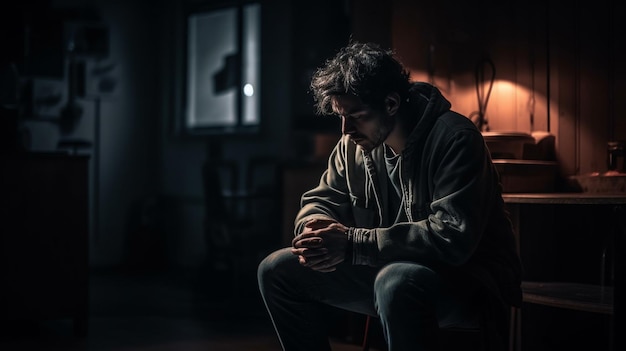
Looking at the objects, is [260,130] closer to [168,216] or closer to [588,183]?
[168,216]

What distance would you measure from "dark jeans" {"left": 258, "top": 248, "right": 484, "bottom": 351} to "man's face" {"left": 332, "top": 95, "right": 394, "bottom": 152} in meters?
0.35

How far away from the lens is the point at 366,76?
2.19 meters

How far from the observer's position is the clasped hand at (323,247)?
2.12 metres

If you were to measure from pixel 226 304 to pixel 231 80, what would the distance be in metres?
2.68

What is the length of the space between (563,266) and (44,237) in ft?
7.84

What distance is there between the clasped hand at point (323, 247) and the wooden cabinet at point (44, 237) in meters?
2.08

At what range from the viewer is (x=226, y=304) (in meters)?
5.18

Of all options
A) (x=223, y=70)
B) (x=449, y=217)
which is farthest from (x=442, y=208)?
(x=223, y=70)

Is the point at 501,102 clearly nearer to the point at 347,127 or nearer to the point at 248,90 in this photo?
the point at 347,127

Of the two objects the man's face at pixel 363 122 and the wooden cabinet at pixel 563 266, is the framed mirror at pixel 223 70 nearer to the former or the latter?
the wooden cabinet at pixel 563 266

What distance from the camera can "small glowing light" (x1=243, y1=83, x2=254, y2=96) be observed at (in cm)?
707

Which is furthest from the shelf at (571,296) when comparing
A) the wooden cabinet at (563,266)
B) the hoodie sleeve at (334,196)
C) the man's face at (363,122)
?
the man's face at (363,122)

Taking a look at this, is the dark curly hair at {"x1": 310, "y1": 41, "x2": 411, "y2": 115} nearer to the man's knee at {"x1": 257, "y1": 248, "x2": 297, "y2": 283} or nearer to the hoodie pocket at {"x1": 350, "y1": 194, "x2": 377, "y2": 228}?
the hoodie pocket at {"x1": 350, "y1": 194, "x2": 377, "y2": 228}

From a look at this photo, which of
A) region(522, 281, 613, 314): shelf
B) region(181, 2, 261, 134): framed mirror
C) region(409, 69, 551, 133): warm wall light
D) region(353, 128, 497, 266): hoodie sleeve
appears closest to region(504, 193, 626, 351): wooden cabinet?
region(522, 281, 613, 314): shelf
